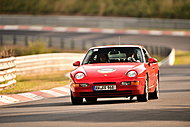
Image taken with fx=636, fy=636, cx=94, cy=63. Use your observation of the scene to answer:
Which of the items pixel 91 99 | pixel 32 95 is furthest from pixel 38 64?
pixel 91 99

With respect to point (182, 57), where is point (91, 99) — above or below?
above

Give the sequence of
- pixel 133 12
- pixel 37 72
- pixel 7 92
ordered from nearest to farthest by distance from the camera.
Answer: pixel 7 92 < pixel 37 72 < pixel 133 12

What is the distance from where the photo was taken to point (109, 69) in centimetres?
1392

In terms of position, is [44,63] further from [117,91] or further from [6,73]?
[117,91]

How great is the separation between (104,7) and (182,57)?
23941 mm

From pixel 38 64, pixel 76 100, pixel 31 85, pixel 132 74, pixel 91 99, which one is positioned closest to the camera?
pixel 132 74

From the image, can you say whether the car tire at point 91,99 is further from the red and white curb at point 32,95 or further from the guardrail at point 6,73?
the guardrail at point 6,73

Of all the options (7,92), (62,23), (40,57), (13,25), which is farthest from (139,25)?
(7,92)

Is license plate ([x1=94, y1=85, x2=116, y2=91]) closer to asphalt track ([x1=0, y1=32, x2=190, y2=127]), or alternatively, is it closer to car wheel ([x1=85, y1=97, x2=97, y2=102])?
asphalt track ([x1=0, y1=32, x2=190, y2=127])

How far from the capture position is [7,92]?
60.0 feet

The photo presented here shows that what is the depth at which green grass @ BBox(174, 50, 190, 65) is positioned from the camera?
45662 mm

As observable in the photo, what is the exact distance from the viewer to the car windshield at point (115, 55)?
1481 cm

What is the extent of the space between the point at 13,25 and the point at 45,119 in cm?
5299

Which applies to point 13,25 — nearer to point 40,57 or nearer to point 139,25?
point 139,25
